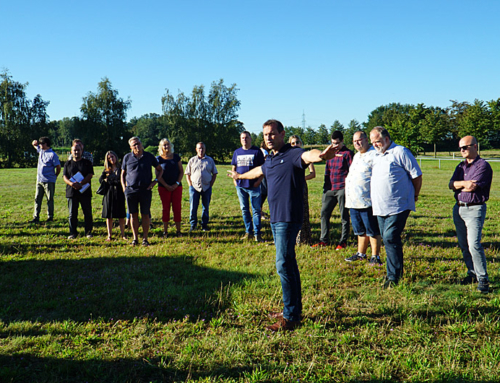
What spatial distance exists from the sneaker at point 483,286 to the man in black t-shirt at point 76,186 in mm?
7576

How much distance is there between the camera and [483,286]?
193 inches

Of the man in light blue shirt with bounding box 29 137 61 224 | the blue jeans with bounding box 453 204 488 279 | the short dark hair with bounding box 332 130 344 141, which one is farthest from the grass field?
the man in light blue shirt with bounding box 29 137 61 224

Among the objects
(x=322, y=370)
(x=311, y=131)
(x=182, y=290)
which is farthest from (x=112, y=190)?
(x=311, y=131)

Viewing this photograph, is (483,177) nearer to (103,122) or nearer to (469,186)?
(469,186)

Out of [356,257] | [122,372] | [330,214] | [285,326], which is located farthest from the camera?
[330,214]

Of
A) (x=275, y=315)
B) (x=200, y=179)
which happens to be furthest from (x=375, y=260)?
(x=200, y=179)

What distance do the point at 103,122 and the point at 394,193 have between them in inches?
2460

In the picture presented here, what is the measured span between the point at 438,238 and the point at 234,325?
616 centimetres

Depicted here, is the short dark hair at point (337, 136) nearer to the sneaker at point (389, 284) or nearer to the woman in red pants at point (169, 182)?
the sneaker at point (389, 284)

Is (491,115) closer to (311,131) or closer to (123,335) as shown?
(311,131)

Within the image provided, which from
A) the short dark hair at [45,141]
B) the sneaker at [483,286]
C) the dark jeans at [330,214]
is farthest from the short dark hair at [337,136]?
the short dark hair at [45,141]

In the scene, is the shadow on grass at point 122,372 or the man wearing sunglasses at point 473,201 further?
the man wearing sunglasses at point 473,201

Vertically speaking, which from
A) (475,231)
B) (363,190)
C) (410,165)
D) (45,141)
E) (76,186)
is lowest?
(475,231)

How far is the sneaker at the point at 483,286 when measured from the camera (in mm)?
4875
